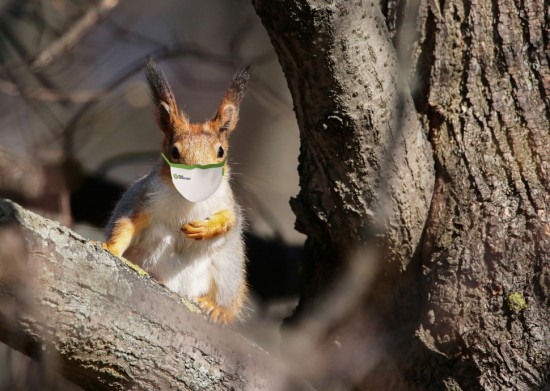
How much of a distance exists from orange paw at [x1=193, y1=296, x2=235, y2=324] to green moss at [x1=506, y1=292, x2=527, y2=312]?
0.73 m

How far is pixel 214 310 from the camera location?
2133 mm

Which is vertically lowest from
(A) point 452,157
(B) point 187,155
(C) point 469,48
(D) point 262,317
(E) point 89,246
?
(D) point 262,317

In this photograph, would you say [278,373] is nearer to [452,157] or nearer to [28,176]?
[452,157]

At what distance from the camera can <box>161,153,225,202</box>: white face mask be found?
1.86 metres

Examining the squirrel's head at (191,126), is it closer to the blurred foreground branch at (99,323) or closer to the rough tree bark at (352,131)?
the rough tree bark at (352,131)

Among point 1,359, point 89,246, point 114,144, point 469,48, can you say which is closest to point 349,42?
point 469,48

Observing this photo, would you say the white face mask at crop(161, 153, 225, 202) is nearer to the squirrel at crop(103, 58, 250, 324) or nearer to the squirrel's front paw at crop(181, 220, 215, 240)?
the squirrel at crop(103, 58, 250, 324)

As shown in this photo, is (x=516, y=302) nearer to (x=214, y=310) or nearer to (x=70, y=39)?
(x=214, y=310)

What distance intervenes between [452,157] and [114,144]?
6.34ft

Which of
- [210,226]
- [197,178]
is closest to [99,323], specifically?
[197,178]

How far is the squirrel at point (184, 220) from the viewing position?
2031mm

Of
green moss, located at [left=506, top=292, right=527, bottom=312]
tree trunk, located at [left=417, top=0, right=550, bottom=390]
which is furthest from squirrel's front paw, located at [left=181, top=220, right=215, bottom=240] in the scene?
green moss, located at [left=506, top=292, right=527, bottom=312]

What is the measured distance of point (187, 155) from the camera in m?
1.93

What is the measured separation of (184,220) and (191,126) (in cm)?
24
